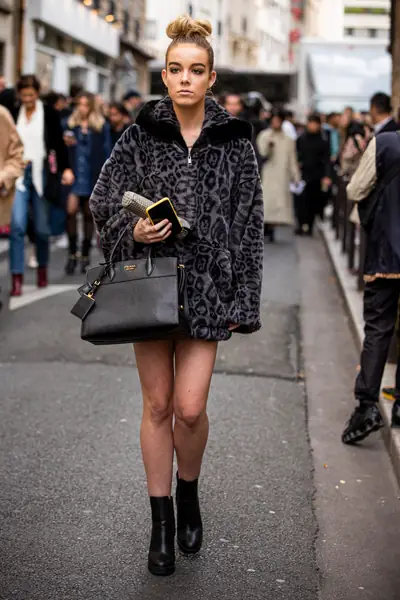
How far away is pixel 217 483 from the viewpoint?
5.21 m

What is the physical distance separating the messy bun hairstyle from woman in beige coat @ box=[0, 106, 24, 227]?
5.15 meters

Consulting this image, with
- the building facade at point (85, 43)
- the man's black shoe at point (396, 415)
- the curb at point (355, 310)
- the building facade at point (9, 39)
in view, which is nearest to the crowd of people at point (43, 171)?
the curb at point (355, 310)

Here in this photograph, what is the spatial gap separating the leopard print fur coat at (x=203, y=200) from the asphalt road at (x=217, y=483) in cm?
89

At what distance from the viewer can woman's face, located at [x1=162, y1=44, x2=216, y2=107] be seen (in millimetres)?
3924

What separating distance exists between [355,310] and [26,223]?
3124 mm

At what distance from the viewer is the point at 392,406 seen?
6273 mm

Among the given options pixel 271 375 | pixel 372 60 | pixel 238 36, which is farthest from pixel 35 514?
pixel 238 36

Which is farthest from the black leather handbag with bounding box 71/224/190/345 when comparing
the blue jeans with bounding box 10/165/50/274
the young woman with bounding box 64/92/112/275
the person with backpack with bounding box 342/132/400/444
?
the young woman with bounding box 64/92/112/275

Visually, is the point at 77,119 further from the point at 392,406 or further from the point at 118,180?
the point at 118,180

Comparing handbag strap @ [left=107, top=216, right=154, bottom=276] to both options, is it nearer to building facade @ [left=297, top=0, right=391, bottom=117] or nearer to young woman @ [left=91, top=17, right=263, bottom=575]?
young woman @ [left=91, top=17, right=263, bottom=575]

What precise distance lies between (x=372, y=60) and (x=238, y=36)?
42.4 metres

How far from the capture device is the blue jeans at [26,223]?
1034cm

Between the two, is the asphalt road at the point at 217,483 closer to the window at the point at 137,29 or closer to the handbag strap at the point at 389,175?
the handbag strap at the point at 389,175

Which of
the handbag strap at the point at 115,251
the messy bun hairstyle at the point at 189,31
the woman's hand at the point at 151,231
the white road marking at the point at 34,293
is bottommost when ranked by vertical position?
the white road marking at the point at 34,293
